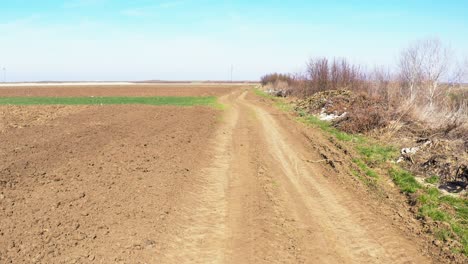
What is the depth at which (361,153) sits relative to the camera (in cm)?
1364

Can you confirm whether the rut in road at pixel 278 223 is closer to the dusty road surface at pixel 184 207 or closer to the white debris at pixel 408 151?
the dusty road surface at pixel 184 207

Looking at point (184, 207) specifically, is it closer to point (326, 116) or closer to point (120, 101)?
point (326, 116)

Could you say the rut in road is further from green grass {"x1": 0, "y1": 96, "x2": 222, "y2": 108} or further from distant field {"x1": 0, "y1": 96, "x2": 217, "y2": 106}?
distant field {"x1": 0, "y1": 96, "x2": 217, "y2": 106}

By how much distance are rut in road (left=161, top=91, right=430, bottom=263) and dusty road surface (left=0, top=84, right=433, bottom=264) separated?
2cm

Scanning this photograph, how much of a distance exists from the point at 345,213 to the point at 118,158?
6768 mm

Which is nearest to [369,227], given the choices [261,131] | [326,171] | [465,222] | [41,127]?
[465,222]

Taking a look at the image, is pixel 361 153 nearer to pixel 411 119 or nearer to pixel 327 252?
pixel 411 119

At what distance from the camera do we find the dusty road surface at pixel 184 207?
5.71 metres

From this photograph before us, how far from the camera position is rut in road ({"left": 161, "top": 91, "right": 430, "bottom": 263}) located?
573 centimetres

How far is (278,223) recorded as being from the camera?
6902 mm

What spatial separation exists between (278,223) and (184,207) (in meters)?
1.90

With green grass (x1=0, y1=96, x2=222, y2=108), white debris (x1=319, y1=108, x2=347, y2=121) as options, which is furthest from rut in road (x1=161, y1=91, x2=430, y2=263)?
green grass (x1=0, y1=96, x2=222, y2=108)

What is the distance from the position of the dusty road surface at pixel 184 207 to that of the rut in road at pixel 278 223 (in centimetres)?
2

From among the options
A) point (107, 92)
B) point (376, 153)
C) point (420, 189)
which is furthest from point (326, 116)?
point (107, 92)
